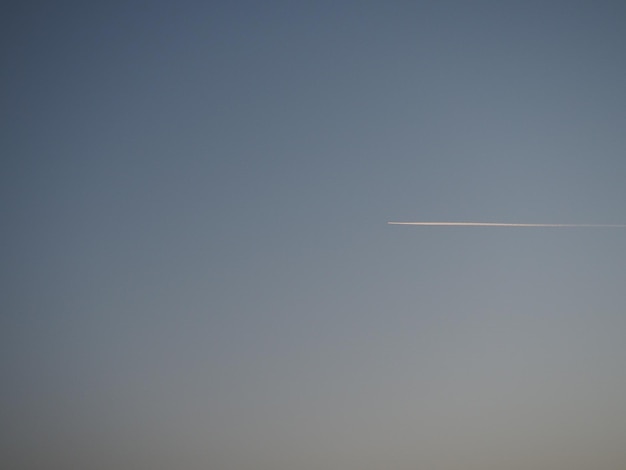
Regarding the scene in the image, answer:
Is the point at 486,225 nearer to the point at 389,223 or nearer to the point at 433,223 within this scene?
the point at 433,223

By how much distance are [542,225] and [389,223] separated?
6542 mm

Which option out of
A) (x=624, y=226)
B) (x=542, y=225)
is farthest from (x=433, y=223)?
(x=624, y=226)

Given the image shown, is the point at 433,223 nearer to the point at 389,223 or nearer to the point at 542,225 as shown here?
the point at 389,223

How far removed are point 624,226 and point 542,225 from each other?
324 cm

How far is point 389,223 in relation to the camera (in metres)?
16.8

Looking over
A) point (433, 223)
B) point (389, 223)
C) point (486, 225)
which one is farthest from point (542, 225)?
point (389, 223)

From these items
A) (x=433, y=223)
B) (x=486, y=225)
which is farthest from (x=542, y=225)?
(x=433, y=223)

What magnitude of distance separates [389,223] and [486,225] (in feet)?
13.7

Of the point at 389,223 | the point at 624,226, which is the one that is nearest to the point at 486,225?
the point at 389,223

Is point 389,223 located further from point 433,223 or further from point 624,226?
point 624,226

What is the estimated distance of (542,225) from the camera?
1677 cm

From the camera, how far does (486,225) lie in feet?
55.2

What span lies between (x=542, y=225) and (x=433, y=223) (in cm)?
467

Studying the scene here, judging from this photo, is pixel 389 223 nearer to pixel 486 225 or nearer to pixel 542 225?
pixel 486 225
